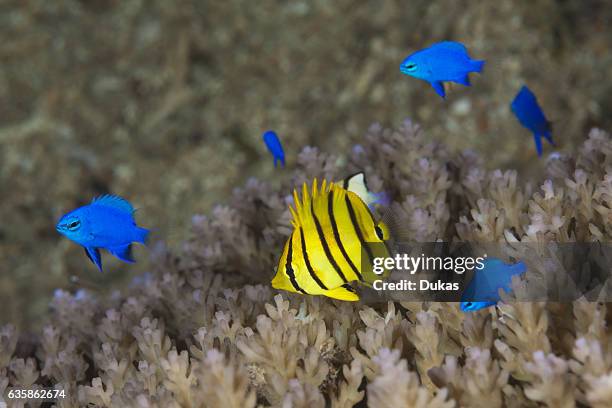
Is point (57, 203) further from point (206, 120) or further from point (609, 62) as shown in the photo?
point (609, 62)

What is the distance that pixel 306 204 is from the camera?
5.86ft

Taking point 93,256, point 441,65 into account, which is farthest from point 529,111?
point 93,256

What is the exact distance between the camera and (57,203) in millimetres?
7160

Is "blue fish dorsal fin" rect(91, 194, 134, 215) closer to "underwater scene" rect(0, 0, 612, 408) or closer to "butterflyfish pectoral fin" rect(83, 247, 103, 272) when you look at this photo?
"underwater scene" rect(0, 0, 612, 408)

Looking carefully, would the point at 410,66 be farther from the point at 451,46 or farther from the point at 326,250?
the point at 326,250

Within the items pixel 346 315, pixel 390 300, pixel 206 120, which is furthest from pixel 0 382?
pixel 206 120

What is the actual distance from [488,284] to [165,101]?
594cm

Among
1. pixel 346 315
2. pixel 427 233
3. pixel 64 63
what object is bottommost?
pixel 346 315

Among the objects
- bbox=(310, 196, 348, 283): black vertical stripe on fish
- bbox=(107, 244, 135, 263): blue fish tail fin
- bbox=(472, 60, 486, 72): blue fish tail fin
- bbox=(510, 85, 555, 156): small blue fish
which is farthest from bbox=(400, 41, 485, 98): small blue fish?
bbox=(107, 244, 135, 263): blue fish tail fin

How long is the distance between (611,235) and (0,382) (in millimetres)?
2641

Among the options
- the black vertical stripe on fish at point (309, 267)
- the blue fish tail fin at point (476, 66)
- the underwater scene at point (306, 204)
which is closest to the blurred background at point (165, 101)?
the underwater scene at point (306, 204)

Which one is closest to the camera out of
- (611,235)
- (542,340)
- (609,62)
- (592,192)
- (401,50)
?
(542,340)

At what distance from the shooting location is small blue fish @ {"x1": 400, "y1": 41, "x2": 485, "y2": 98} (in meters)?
2.76

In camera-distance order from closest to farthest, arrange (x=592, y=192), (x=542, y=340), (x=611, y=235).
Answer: (x=542, y=340) < (x=611, y=235) < (x=592, y=192)
